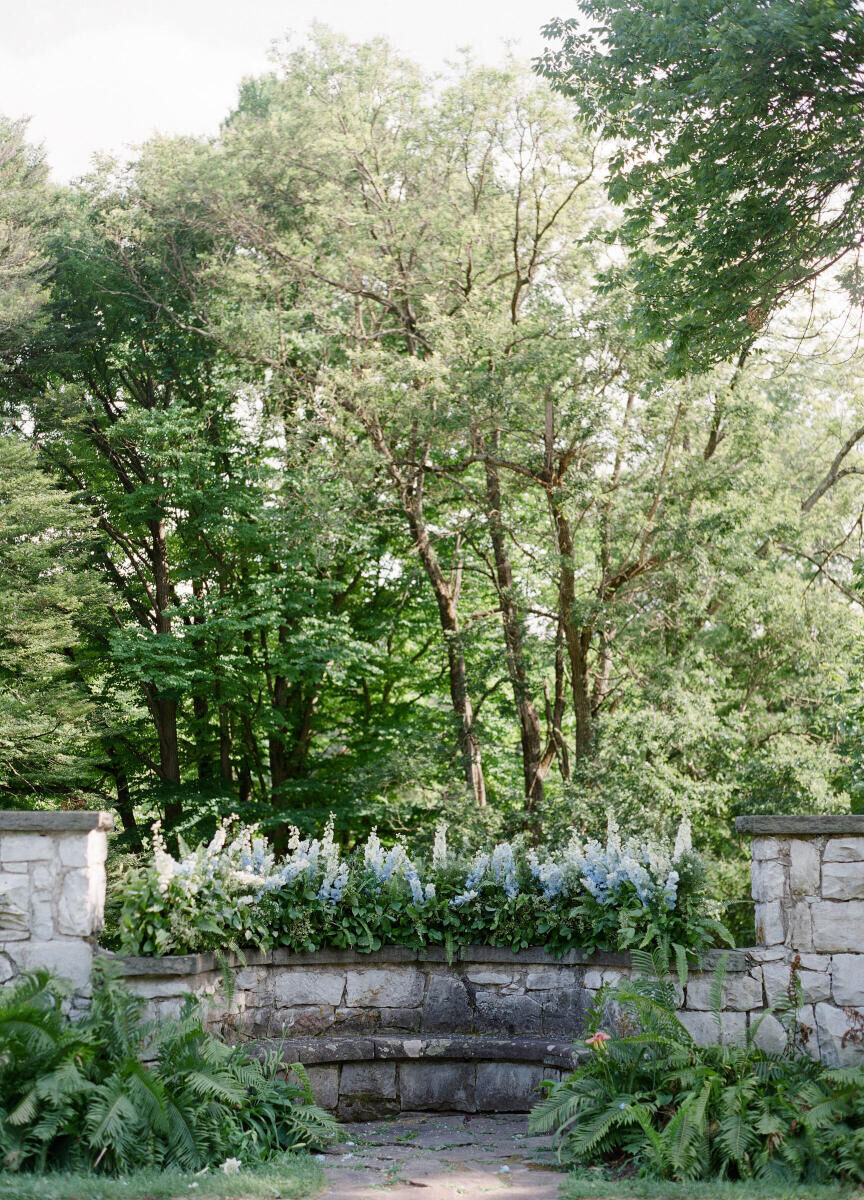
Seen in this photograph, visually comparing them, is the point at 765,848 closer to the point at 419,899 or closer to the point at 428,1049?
the point at 419,899

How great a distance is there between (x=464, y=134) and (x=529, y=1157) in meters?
13.5

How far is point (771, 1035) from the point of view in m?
5.28

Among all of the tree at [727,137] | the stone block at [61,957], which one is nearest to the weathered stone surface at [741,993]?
the stone block at [61,957]

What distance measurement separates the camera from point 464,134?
15.3 meters

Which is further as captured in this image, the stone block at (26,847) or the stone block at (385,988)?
the stone block at (385,988)

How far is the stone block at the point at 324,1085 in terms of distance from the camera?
5785 mm

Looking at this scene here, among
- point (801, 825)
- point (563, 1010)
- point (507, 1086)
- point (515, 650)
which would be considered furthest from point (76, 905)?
point (515, 650)

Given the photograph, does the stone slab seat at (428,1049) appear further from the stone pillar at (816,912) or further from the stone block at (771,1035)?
the stone pillar at (816,912)

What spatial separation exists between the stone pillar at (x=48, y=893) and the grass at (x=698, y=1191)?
7.97 feet

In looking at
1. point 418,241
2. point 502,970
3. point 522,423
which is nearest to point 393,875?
point 502,970

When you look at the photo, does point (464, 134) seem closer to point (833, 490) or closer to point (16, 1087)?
point (833, 490)

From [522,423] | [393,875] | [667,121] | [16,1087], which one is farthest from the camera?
[522,423]

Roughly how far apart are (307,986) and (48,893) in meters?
1.52

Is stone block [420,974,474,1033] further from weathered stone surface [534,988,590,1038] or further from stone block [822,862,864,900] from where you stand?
stone block [822,862,864,900]
